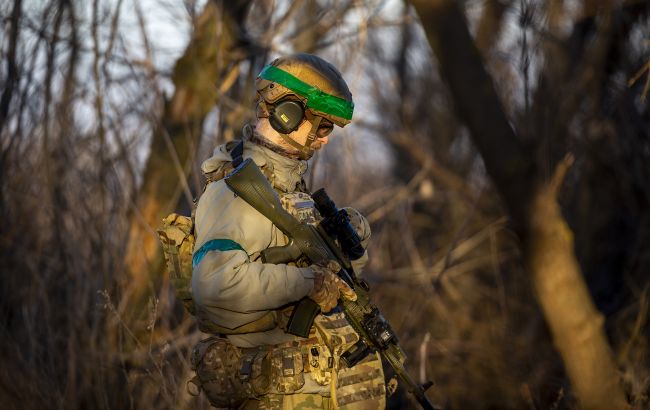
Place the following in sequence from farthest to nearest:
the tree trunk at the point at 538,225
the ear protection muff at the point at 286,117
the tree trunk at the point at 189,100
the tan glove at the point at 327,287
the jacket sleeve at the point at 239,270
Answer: the tree trunk at the point at 189,100 < the tree trunk at the point at 538,225 < the ear protection muff at the point at 286,117 < the tan glove at the point at 327,287 < the jacket sleeve at the point at 239,270

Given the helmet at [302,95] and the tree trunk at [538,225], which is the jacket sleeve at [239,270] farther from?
the tree trunk at [538,225]

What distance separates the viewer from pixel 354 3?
709cm

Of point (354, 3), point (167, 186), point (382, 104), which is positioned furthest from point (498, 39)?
point (167, 186)

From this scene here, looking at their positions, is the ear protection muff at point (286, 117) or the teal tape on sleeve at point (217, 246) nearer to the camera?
the teal tape on sleeve at point (217, 246)

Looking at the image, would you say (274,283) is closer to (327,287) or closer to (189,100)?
(327,287)

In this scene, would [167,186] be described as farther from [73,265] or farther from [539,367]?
[539,367]

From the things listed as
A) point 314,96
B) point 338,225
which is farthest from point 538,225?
point 314,96

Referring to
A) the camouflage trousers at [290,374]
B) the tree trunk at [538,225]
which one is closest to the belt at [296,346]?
the camouflage trousers at [290,374]

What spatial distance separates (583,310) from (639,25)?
4.46 metres

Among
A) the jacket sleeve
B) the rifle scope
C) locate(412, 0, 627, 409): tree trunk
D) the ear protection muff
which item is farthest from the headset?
locate(412, 0, 627, 409): tree trunk

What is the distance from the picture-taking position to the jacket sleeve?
108 inches

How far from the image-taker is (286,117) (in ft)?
9.89

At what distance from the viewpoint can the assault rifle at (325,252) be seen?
2.88 m

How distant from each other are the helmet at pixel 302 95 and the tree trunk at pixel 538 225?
167 cm
